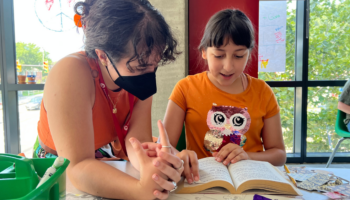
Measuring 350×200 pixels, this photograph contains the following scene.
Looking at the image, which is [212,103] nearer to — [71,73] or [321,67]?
[71,73]

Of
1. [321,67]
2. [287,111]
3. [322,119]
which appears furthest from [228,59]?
[322,119]

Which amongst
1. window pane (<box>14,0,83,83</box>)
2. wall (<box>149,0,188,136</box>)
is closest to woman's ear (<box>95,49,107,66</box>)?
wall (<box>149,0,188,136</box>)

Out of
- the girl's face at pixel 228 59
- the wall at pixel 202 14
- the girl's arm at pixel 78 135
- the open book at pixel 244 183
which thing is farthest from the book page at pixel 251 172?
the wall at pixel 202 14

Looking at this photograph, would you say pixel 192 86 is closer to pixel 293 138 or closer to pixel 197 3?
pixel 197 3

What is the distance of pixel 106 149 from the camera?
1.07 metres

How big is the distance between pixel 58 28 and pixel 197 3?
157 centimetres

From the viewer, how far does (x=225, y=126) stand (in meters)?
1.19

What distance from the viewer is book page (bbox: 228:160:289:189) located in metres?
0.67

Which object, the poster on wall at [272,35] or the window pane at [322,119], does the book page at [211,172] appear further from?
the window pane at [322,119]

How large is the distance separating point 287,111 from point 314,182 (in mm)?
2489

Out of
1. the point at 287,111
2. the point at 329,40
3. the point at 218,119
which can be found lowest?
the point at 287,111

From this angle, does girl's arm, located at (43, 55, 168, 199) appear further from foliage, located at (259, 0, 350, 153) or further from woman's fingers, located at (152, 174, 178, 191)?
foliage, located at (259, 0, 350, 153)

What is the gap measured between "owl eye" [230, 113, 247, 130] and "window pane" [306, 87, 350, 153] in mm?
2172

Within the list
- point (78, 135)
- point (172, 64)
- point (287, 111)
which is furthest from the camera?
point (287, 111)
